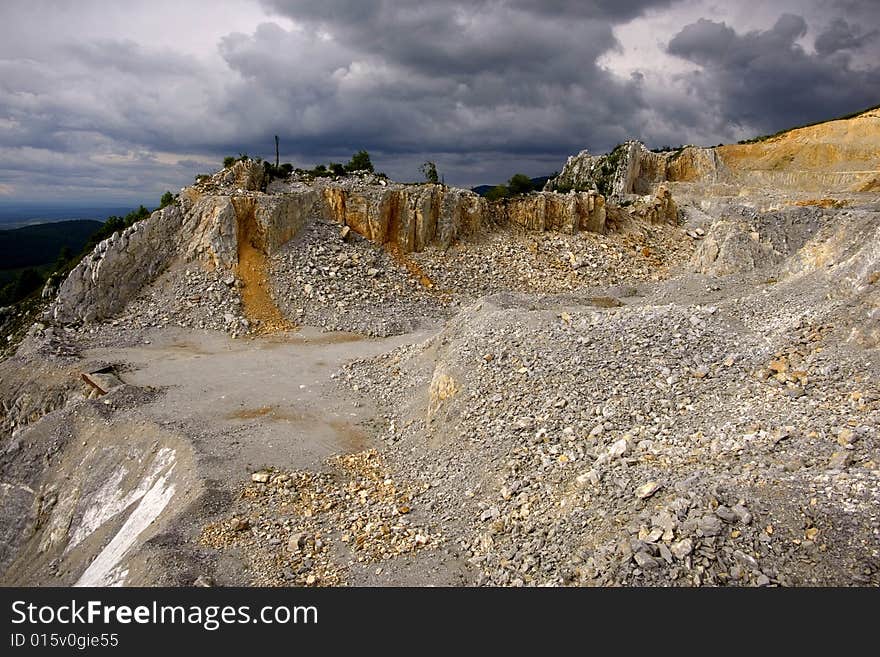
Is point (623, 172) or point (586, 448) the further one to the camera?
point (623, 172)

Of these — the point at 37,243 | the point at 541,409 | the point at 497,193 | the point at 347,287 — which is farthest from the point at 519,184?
the point at 37,243

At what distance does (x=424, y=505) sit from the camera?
1115 cm

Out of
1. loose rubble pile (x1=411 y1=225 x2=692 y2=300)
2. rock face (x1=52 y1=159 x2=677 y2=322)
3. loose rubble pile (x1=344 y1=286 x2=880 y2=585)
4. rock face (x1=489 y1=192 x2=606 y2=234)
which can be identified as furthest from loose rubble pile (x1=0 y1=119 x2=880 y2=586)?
rock face (x1=489 y1=192 x2=606 y2=234)

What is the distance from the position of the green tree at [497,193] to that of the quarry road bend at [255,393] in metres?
17.1

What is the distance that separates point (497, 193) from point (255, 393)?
26.2 m

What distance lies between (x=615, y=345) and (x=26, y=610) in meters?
12.0

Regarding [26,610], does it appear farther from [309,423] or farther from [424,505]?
[309,423]

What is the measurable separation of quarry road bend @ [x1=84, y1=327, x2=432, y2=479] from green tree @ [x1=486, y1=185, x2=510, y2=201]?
672 inches

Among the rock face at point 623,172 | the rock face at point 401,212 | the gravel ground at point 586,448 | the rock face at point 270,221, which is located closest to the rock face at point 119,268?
the rock face at point 270,221

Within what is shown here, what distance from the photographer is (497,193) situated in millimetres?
39094

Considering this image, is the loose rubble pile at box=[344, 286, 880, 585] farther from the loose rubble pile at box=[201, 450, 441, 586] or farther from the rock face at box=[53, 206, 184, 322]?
the rock face at box=[53, 206, 184, 322]

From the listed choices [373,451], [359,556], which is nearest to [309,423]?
[373,451]

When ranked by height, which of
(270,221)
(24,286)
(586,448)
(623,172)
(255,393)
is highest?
(623,172)

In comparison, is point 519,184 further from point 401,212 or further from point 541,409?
point 541,409
